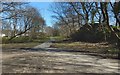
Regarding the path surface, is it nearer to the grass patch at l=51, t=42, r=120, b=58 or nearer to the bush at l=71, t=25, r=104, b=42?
the grass patch at l=51, t=42, r=120, b=58

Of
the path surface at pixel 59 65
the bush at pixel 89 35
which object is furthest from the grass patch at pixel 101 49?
the bush at pixel 89 35

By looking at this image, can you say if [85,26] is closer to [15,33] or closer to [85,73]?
[15,33]

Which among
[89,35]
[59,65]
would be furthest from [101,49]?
[89,35]

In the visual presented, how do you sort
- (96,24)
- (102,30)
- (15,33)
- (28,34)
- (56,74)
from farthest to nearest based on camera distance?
(28,34) < (15,33) < (96,24) < (102,30) < (56,74)

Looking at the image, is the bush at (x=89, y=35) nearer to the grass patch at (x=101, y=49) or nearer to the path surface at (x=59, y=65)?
the grass patch at (x=101, y=49)

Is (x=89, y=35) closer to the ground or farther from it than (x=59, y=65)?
farther from it

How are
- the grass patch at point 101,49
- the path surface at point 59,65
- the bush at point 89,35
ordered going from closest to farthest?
the path surface at point 59,65
the grass patch at point 101,49
the bush at point 89,35

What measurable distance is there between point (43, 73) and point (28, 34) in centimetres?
6868

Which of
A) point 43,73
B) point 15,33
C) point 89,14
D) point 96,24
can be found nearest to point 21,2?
point 43,73

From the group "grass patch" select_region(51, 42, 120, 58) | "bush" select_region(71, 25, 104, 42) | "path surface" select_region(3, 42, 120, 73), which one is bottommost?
"path surface" select_region(3, 42, 120, 73)

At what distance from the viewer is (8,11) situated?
27.6 m

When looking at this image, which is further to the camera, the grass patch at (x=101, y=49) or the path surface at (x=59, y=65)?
the grass patch at (x=101, y=49)

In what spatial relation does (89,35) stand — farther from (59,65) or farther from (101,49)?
(59,65)

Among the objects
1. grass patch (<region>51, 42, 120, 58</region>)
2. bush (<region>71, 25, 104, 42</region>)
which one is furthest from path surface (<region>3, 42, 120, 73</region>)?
bush (<region>71, 25, 104, 42</region>)
